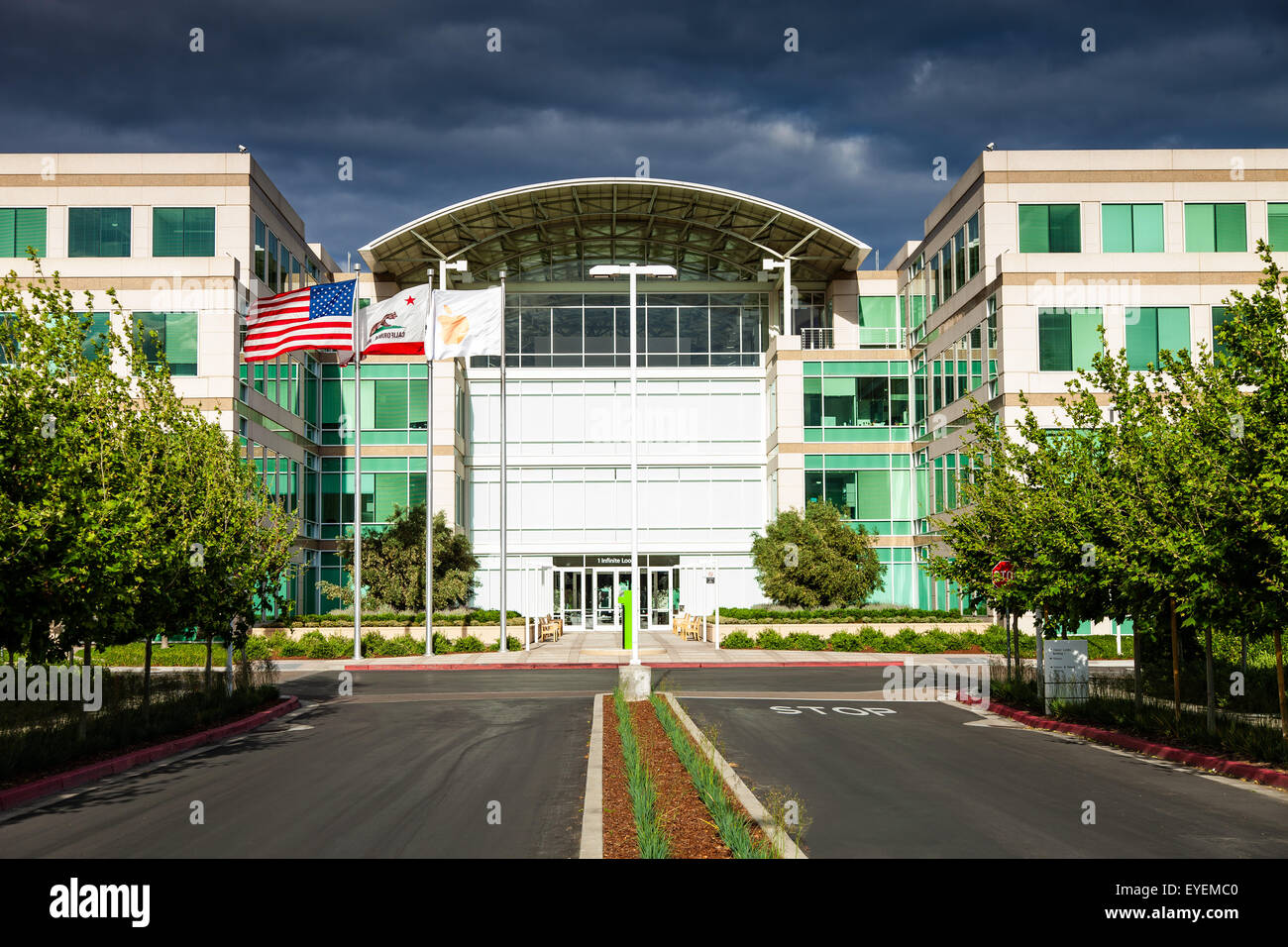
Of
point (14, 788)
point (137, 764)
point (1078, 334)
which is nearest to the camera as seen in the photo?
point (14, 788)

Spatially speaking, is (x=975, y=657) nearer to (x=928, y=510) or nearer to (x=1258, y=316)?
(x=928, y=510)

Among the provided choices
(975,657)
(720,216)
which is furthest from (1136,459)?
(720,216)

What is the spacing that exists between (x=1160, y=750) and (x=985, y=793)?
469cm

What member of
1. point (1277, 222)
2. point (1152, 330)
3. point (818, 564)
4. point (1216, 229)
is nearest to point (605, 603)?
point (818, 564)

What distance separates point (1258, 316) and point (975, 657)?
2075 centimetres

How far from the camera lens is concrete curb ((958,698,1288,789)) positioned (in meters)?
12.4

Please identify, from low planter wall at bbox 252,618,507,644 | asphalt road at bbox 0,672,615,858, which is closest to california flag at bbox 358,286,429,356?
low planter wall at bbox 252,618,507,644

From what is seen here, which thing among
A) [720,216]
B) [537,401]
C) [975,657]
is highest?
[720,216]

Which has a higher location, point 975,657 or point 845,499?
point 845,499

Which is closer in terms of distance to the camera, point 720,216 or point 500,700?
point 500,700

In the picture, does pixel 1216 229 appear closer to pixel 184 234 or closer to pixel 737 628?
pixel 737 628

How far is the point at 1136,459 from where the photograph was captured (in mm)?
15242

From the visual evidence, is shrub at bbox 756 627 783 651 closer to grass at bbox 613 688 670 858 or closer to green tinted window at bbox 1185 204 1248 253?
green tinted window at bbox 1185 204 1248 253

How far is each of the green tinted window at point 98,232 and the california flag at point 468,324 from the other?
41.8 ft
